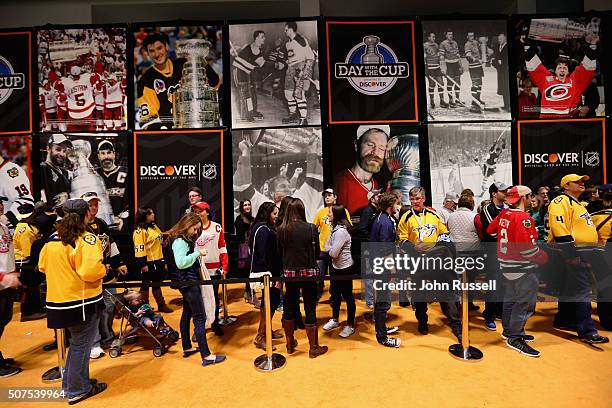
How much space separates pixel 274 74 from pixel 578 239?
18.3ft

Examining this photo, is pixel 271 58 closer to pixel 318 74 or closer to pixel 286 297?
pixel 318 74

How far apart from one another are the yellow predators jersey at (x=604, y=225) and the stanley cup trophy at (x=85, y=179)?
7534mm

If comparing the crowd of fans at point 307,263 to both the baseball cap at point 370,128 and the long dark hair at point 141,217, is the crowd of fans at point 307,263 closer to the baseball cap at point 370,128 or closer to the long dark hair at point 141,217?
the long dark hair at point 141,217

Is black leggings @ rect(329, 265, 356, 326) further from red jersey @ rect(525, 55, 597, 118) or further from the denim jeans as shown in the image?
red jersey @ rect(525, 55, 597, 118)

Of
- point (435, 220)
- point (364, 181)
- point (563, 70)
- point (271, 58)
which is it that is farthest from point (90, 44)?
point (563, 70)

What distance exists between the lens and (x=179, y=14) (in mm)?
8930

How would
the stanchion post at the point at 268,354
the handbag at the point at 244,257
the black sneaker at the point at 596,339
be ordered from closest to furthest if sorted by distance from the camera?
the stanchion post at the point at 268,354 → the black sneaker at the point at 596,339 → the handbag at the point at 244,257

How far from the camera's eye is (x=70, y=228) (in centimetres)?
320

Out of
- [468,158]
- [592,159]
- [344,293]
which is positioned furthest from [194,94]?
[592,159]

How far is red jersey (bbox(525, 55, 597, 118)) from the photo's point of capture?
757 centimetres

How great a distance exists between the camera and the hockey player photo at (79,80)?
7.36 metres

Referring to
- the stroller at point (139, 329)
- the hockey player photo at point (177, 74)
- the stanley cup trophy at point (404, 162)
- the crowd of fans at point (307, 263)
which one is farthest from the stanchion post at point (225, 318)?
the stanley cup trophy at point (404, 162)

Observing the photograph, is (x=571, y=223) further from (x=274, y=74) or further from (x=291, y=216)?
(x=274, y=74)

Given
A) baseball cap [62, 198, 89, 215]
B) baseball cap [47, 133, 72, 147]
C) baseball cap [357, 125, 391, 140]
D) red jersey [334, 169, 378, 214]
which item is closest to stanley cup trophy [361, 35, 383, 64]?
baseball cap [357, 125, 391, 140]
